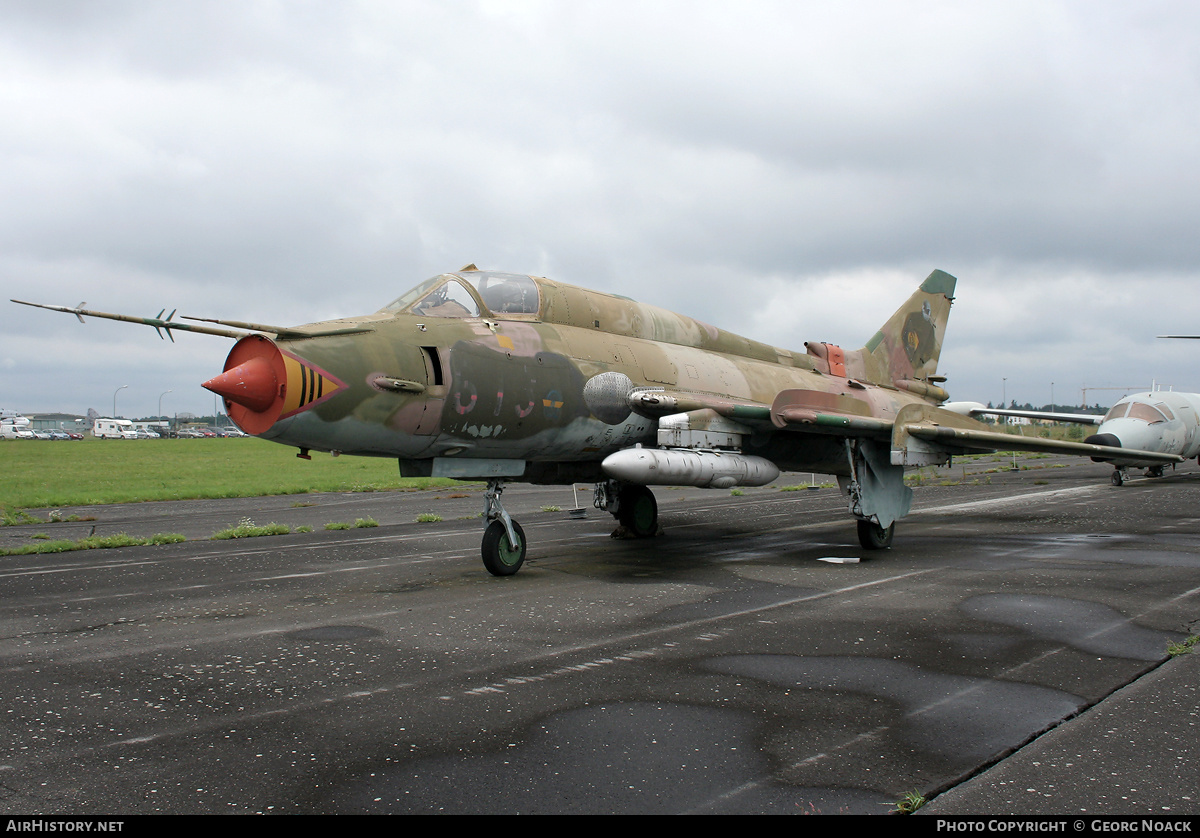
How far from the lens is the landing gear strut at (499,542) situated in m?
9.40

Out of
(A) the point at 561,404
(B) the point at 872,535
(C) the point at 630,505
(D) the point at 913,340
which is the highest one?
(D) the point at 913,340

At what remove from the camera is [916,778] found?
141 inches

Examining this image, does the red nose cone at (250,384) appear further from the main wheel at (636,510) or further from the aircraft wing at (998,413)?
the aircraft wing at (998,413)

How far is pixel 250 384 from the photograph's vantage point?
7340mm

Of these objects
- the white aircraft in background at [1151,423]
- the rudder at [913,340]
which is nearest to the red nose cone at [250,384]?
the rudder at [913,340]

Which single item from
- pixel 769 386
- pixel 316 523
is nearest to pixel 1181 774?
pixel 769 386

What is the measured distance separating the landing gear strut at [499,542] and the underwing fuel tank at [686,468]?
1.37 m

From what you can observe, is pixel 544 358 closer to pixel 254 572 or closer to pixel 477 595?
pixel 477 595

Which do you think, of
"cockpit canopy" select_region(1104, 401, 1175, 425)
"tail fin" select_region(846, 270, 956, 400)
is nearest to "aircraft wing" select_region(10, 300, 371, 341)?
"tail fin" select_region(846, 270, 956, 400)

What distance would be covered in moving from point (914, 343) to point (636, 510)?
7.06m

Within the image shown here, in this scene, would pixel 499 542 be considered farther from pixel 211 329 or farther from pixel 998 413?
pixel 998 413

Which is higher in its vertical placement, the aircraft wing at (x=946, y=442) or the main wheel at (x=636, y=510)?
the aircraft wing at (x=946, y=442)

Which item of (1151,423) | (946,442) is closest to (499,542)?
(946,442)
